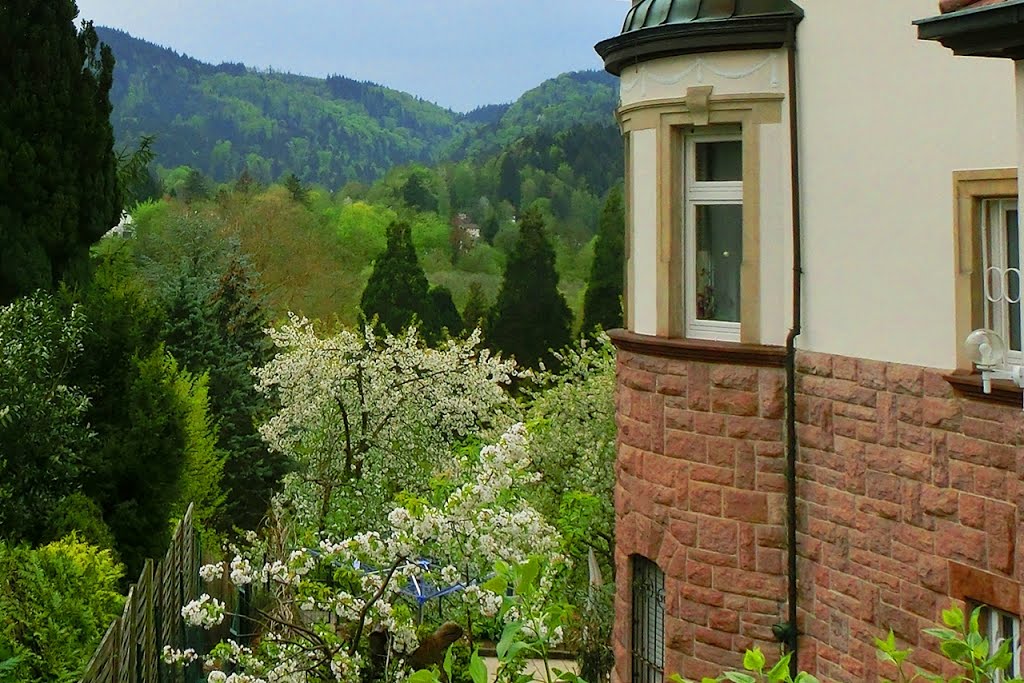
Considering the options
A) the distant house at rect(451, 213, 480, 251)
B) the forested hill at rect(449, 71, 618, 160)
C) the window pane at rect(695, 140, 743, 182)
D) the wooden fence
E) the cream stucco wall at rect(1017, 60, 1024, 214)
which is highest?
the forested hill at rect(449, 71, 618, 160)

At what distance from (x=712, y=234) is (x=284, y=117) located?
11702cm

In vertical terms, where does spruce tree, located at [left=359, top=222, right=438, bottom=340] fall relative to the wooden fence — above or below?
above

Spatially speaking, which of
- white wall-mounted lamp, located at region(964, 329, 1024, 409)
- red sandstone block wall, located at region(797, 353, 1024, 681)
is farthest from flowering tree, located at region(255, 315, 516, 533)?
white wall-mounted lamp, located at region(964, 329, 1024, 409)

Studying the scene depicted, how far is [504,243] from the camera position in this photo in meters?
62.5

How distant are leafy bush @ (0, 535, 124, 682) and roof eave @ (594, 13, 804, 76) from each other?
5.24 m

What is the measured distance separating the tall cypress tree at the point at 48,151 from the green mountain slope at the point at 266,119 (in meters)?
91.5

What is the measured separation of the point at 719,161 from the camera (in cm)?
754

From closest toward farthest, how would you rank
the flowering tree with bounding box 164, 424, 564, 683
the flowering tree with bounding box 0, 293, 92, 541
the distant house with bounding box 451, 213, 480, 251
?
the flowering tree with bounding box 164, 424, 564, 683, the flowering tree with bounding box 0, 293, 92, 541, the distant house with bounding box 451, 213, 480, 251

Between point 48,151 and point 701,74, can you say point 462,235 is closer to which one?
point 48,151

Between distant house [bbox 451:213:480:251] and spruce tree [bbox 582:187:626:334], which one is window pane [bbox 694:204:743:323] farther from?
distant house [bbox 451:213:480:251]

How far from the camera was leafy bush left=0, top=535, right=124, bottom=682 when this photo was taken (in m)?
7.74

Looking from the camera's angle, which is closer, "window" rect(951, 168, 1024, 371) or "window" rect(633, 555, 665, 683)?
"window" rect(951, 168, 1024, 371)

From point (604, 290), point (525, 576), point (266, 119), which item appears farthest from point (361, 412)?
point (266, 119)

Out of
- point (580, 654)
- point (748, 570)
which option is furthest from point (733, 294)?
point (580, 654)
